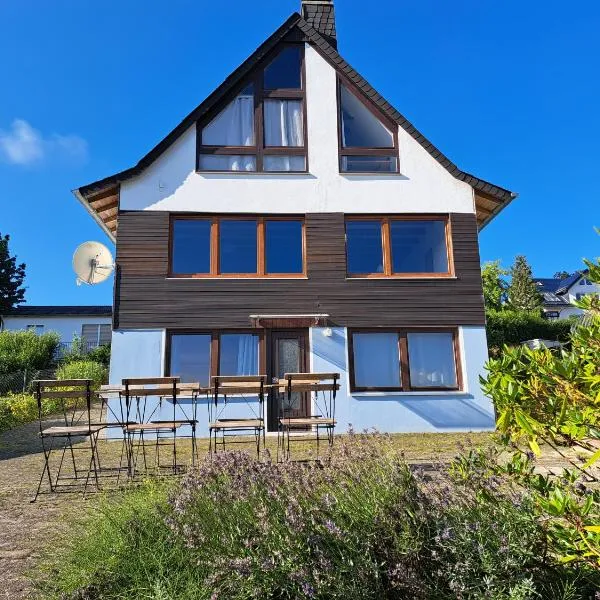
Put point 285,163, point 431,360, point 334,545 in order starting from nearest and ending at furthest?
1. point 334,545
2. point 431,360
3. point 285,163

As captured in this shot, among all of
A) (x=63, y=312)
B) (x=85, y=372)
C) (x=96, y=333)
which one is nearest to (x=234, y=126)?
(x=85, y=372)

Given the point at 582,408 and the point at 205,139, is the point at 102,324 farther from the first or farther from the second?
the point at 582,408

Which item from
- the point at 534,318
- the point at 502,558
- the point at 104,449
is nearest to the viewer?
the point at 502,558

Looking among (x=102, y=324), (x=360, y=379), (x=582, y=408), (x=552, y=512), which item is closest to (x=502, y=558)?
(x=552, y=512)

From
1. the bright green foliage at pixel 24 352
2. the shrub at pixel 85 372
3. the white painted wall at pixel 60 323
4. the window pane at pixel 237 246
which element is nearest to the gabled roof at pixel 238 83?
the window pane at pixel 237 246

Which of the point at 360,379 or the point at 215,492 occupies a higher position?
the point at 360,379

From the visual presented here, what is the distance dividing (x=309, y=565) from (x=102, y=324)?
107 ft

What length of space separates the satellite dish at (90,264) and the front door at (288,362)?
4870mm

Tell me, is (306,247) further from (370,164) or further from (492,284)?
(492,284)

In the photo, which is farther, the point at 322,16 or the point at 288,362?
the point at 322,16

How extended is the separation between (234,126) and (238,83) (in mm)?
1091

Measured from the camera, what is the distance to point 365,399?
1194cm

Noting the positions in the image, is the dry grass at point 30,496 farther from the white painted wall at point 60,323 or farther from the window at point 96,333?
the white painted wall at point 60,323

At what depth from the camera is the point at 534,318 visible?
27.8 meters
